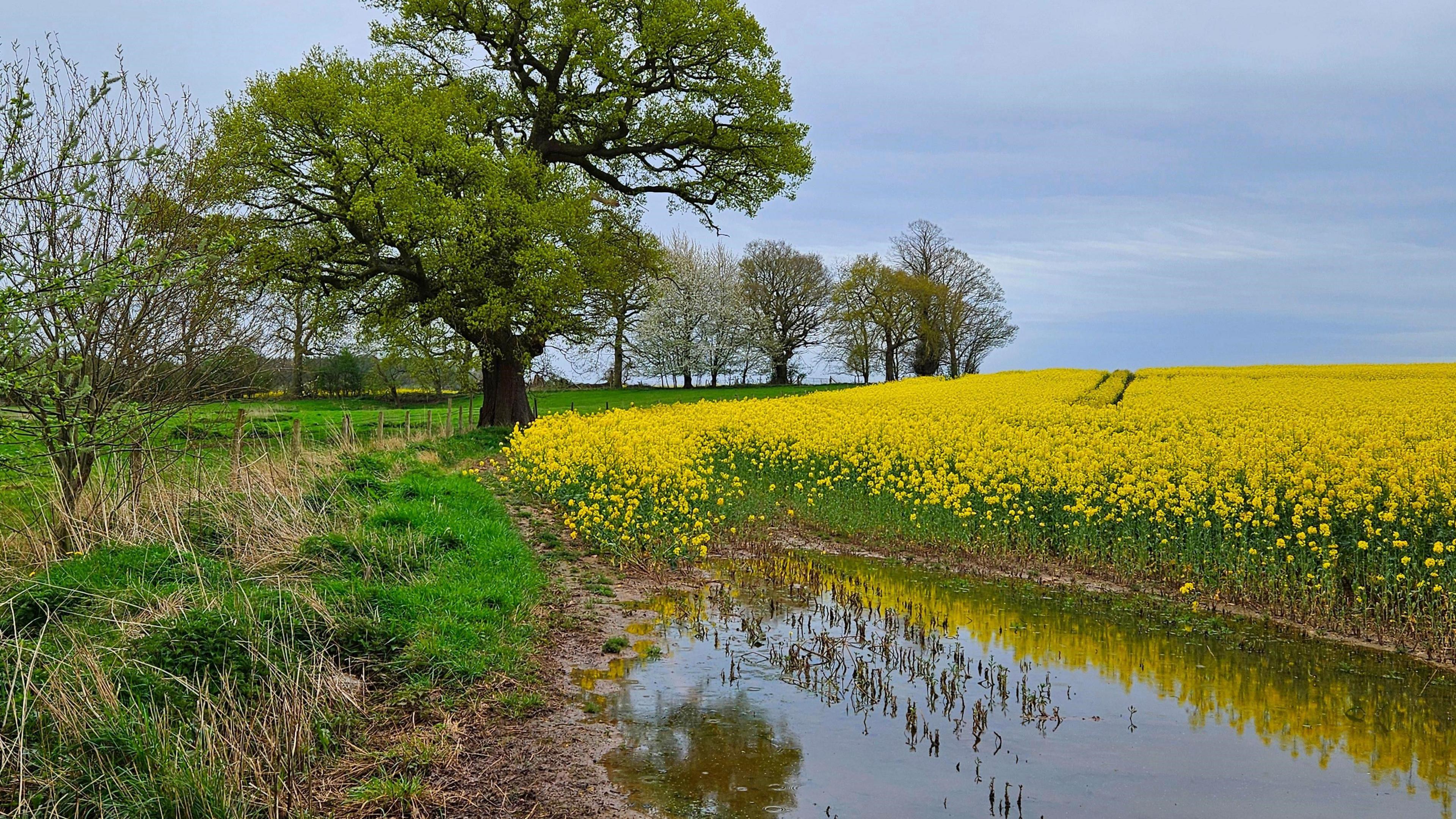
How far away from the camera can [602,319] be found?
30.1 m

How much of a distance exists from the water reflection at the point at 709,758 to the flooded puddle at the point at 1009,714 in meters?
0.02

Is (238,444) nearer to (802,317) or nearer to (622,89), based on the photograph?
(622,89)

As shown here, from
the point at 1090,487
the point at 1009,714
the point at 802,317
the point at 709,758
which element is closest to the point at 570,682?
the point at 709,758

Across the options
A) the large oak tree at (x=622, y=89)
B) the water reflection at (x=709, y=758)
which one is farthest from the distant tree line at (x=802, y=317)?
the water reflection at (x=709, y=758)

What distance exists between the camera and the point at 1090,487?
41.3 ft

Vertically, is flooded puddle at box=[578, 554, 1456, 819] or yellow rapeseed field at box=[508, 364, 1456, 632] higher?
yellow rapeseed field at box=[508, 364, 1456, 632]

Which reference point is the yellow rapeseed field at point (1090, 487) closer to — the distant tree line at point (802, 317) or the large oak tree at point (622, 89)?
the large oak tree at point (622, 89)

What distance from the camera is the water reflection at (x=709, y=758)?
5586 millimetres

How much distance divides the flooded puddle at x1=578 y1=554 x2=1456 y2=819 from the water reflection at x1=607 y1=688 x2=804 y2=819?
0.06 ft

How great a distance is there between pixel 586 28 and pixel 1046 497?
19.5 metres

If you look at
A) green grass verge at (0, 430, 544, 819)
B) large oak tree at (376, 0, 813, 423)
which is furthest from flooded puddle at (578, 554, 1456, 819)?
large oak tree at (376, 0, 813, 423)

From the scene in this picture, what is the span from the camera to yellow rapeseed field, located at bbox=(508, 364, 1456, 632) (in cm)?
1033

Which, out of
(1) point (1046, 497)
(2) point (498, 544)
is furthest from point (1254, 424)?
(2) point (498, 544)

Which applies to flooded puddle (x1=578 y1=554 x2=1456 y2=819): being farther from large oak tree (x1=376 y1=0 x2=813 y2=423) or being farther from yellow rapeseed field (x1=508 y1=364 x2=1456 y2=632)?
large oak tree (x1=376 y1=0 x2=813 y2=423)
